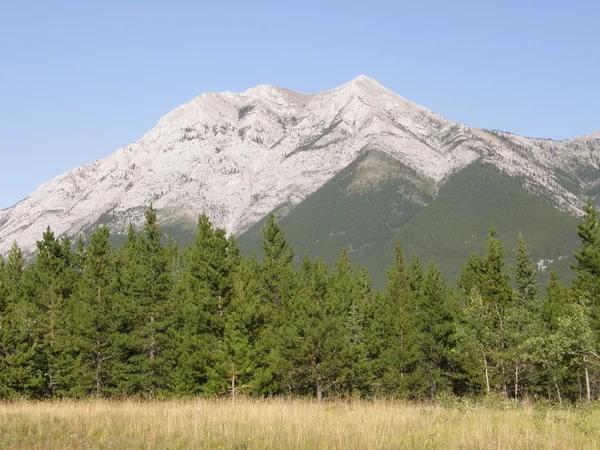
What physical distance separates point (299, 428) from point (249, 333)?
3186cm

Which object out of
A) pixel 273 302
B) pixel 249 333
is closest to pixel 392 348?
pixel 273 302

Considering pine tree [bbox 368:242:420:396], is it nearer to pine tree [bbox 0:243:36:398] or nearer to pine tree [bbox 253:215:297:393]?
pine tree [bbox 253:215:297:393]

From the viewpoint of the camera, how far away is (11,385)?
39375 mm

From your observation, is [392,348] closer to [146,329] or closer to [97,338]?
[146,329]

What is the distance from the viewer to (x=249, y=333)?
138 ft

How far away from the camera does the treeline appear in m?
40.2

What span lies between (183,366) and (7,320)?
13229 mm

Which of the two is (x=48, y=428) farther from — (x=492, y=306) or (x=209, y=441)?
(x=492, y=306)

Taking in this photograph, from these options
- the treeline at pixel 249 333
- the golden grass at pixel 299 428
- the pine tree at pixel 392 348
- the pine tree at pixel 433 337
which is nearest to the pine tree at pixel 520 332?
the treeline at pixel 249 333

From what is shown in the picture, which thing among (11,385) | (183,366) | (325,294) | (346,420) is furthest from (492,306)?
(346,420)

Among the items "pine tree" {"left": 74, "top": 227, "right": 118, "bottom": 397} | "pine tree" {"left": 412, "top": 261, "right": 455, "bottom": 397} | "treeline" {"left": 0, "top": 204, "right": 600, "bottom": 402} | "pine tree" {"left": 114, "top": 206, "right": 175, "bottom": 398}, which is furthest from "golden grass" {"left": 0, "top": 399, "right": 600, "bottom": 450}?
"pine tree" {"left": 412, "top": 261, "right": 455, "bottom": 397}

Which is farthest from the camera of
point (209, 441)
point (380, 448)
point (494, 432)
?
point (494, 432)

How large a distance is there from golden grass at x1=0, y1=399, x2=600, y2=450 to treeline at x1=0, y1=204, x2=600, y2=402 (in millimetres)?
21612

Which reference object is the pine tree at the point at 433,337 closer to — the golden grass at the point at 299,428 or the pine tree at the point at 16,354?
the pine tree at the point at 16,354
